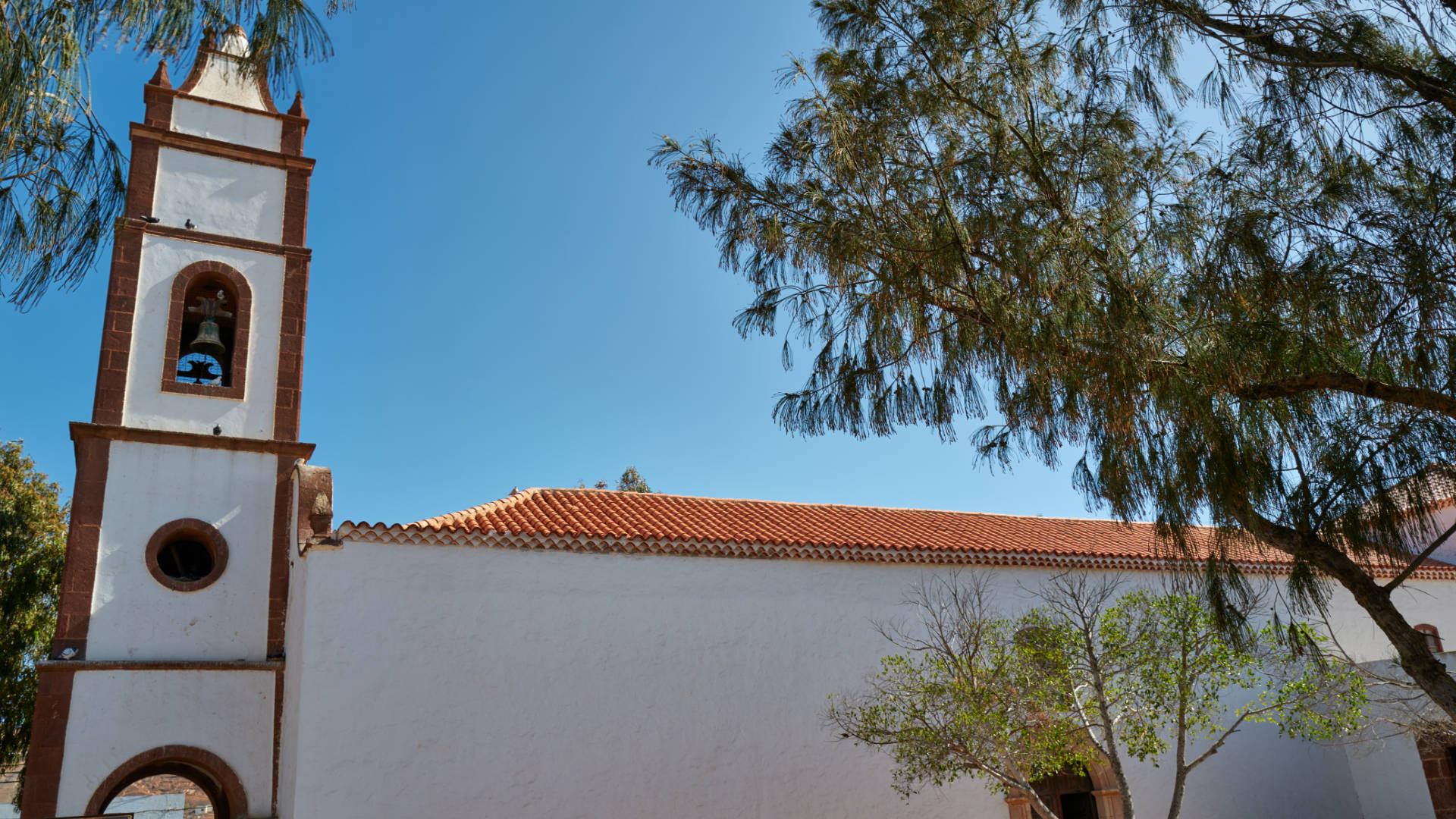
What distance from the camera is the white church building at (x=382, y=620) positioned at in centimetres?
916

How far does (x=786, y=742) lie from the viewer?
10.4m

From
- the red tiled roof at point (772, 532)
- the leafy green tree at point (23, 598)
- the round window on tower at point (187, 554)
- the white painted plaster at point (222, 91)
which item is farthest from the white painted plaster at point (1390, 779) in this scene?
the leafy green tree at point (23, 598)

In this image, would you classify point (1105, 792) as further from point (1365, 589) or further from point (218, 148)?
point (218, 148)

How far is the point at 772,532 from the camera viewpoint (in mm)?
11922

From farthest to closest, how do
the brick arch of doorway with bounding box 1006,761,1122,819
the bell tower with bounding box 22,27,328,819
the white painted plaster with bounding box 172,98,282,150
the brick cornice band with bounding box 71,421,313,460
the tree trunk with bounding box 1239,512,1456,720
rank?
1. the white painted plaster with bounding box 172,98,282,150
2. the brick arch of doorway with bounding box 1006,761,1122,819
3. the brick cornice band with bounding box 71,421,313,460
4. the bell tower with bounding box 22,27,328,819
5. the tree trunk with bounding box 1239,512,1456,720

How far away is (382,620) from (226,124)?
7296mm

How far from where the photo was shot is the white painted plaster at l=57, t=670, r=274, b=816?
962 cm

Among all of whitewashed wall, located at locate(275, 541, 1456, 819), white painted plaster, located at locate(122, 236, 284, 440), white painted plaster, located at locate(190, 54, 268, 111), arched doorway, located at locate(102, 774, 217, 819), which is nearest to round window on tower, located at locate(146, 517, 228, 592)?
white painted plaster, located at locate(122, 236, 284, 440)

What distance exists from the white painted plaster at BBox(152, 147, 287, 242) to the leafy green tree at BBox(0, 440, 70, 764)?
9188 millimetres

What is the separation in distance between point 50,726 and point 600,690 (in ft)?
17.6

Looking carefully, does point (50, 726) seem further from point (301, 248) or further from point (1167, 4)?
point (1167, 4)

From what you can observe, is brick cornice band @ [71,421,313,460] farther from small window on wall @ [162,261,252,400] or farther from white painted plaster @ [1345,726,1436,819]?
white painted plaster @ [1345,726,1436,819]

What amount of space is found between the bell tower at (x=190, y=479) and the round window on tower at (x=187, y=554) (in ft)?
0.06

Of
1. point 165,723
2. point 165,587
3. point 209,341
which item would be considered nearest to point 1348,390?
point 165,723
